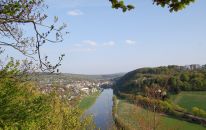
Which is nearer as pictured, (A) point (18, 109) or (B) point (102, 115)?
(A) point (18, 109)

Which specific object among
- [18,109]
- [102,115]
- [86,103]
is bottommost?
[102,115]

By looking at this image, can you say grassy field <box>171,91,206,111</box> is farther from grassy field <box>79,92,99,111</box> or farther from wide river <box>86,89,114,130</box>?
grassy field <box>79,92,99,111</box>

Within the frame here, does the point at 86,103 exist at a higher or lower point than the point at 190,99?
lower

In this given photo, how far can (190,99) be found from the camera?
95.6 metres

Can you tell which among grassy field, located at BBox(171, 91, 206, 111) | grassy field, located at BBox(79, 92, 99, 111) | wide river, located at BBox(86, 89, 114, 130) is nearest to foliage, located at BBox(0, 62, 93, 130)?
wide river, located at BBox(86, 89, 114, 130)

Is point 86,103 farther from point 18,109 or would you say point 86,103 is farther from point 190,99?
point 18,109

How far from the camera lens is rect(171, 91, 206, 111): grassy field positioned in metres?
88.2

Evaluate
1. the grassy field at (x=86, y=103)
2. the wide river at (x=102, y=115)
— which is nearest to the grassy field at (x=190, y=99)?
the wide river at (x=102, y=115)

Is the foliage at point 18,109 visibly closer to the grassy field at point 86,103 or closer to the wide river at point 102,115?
the wide river at point 102,115

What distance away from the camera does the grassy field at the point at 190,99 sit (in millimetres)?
88213

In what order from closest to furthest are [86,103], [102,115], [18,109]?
[18,109]
[102,115]
[86,103]

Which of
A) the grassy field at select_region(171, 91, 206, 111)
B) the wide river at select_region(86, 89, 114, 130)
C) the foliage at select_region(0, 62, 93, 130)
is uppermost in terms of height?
the foliage at select_region(0, 62, 93, 130)

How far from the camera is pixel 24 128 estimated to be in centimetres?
1428

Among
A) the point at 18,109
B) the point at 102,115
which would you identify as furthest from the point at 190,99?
the point at 18,109
